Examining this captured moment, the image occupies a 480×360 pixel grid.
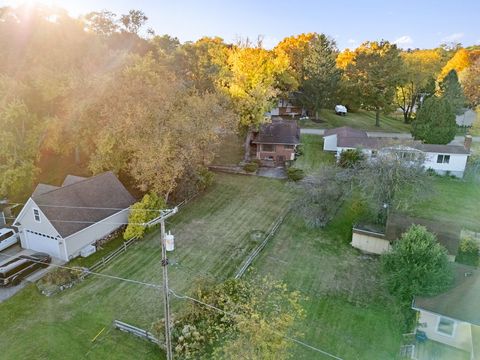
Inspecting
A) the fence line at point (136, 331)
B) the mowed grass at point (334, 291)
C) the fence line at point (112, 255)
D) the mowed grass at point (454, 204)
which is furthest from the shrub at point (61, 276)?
the mowed grass at point (454, 204)

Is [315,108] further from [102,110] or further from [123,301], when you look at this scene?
[123,301]

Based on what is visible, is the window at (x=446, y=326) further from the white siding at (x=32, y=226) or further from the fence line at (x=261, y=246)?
the white siding at (x=32, y=226)

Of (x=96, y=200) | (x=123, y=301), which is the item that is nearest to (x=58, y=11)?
(x=96, y=200)

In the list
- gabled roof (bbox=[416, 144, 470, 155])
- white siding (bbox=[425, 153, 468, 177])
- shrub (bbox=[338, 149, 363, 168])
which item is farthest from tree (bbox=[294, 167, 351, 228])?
white siding (bbox=[425, 153, 468, 177])

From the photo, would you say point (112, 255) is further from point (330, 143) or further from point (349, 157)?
point (330, 143)

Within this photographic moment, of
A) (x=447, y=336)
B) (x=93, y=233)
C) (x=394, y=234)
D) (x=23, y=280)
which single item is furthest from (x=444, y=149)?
(x=23, y=280)

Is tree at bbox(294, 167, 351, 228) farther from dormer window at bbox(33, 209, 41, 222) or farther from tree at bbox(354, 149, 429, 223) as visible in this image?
dormer window at bbox(33, 209, 41, 222)
